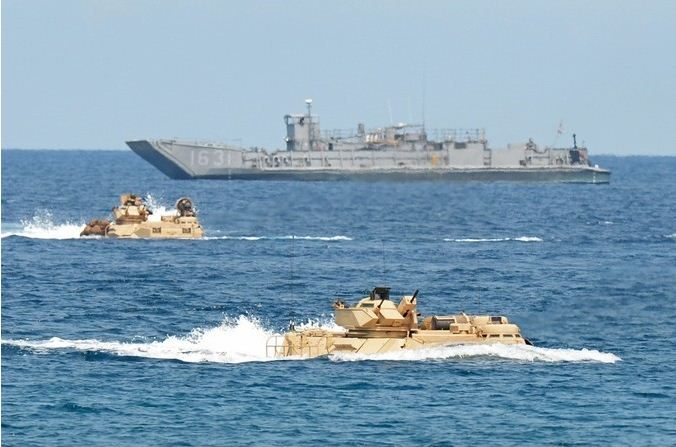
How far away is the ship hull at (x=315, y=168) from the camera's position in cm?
18950

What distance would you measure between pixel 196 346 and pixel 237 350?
1.61 meters

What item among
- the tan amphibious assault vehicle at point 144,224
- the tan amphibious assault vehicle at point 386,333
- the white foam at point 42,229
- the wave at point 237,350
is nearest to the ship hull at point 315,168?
the white foam at point 42,229

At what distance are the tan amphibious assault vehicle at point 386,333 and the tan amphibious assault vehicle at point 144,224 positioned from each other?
49760mm

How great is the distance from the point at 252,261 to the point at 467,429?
49.0 m

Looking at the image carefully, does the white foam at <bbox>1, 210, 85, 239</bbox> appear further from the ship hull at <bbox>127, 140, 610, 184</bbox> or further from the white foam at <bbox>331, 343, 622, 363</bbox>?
the ship hull at <bbox>127, 140, 610, 184</bbox>

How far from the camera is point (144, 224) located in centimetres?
10406

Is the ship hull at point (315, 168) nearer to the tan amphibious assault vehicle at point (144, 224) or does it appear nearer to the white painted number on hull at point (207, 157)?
the white painted number on hull at point (207, 157)

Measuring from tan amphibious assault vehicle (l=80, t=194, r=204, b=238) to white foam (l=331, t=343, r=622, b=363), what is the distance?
5095 cm

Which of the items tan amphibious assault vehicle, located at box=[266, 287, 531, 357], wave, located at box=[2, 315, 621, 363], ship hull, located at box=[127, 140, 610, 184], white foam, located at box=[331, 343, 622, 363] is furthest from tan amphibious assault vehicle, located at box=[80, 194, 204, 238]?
ship hull, located at box=[127, 140, 610, 184]

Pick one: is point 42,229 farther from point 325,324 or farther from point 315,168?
point 315,168

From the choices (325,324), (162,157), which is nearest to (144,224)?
(325,324)

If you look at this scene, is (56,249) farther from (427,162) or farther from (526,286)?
(427,162)

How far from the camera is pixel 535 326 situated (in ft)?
206

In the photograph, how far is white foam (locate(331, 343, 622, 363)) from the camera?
Result: 5316 centimetres
